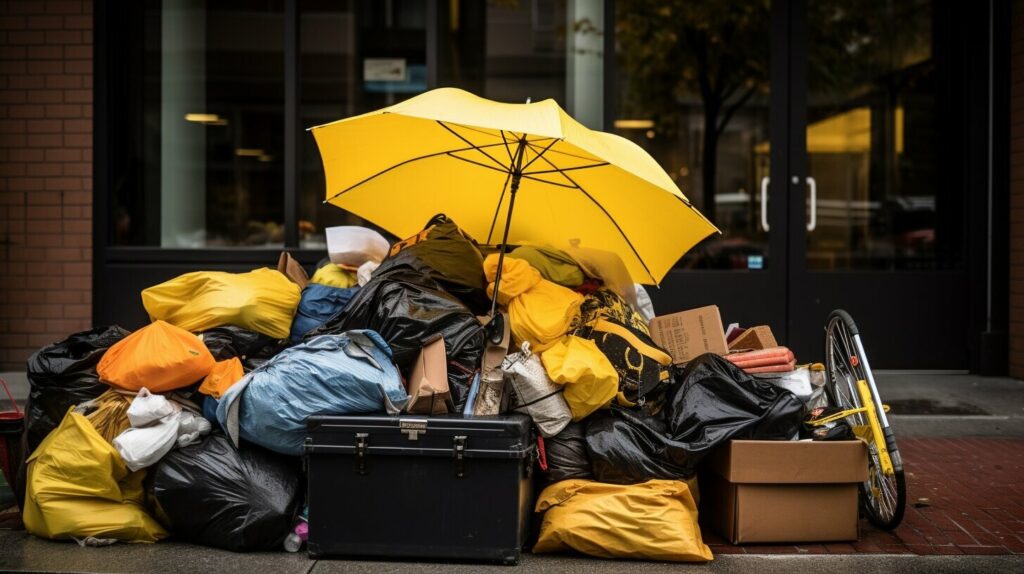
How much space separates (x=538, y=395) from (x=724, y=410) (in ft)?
2.77

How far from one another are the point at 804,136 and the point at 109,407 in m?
5.63

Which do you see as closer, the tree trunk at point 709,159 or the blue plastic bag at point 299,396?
the blue plastic bag at point 299,396

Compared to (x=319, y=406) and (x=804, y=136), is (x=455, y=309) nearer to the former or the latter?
(x=319, y=406)

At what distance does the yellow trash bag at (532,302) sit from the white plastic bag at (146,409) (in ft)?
5.24

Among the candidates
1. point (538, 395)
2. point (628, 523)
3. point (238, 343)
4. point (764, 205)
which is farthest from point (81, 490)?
point (764, 205)

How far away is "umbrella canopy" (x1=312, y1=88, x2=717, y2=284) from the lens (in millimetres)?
4582

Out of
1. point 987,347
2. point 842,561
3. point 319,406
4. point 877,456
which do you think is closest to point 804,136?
point 987,347

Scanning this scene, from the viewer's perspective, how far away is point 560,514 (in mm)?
4133

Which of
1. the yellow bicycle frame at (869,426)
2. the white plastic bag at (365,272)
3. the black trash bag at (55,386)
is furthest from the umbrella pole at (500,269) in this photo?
the black trash bag at (55,386)

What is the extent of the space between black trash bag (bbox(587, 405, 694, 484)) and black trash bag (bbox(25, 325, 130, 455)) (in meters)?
2.30

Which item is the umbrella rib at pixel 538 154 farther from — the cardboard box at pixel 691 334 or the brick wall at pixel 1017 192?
the brick wall at pixel 1017 192

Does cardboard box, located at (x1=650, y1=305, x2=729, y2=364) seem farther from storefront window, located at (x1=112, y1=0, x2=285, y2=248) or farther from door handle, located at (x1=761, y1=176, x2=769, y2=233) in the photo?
storefront window, located at (x1=112, y1=0, x2=285, y2=248)

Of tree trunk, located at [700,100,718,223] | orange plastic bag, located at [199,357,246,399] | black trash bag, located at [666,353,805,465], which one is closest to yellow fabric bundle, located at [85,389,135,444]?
orange plastic bag, located at [199,357,246,399]

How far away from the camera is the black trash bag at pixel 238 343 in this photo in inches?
183
